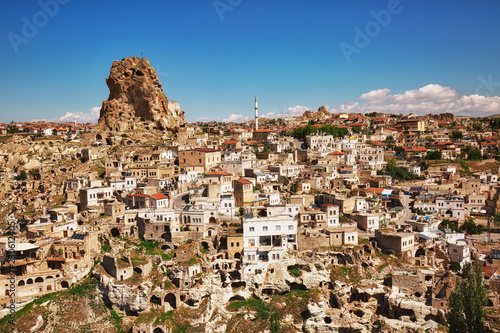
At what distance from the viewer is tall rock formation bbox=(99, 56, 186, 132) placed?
71500 millimetres

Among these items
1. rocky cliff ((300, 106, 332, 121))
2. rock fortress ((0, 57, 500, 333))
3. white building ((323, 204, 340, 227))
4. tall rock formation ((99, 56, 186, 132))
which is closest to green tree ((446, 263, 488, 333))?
rock fortress ((0, 57, 500, 333))

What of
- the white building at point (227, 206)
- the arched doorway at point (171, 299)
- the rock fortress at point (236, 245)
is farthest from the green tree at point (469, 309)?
the white building at point (227, 206)

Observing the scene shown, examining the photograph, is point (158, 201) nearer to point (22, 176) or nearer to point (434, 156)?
point (22, 176)

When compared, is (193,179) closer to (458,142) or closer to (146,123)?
(146,123)

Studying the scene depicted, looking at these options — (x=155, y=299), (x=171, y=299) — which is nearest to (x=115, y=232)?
(x=155, y=299)

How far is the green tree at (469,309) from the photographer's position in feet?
82.0

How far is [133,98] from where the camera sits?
238 feet

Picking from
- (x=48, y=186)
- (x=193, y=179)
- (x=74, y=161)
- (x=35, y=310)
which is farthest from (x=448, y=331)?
(x=74, y=161)

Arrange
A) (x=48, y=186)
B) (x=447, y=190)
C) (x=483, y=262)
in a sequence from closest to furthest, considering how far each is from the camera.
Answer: (x=483, y=262), (x=48, y=186), (x=447, y=190)

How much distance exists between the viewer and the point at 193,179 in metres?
47.6

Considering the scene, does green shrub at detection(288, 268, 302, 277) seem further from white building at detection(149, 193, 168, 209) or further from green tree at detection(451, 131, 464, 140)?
green tree at detection(451, 131, 464, 140)

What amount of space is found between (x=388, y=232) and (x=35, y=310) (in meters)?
29.2

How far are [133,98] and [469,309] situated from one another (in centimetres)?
6274

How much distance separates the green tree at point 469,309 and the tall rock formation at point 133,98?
57.2 m
